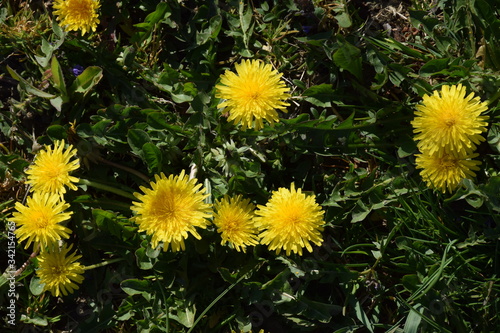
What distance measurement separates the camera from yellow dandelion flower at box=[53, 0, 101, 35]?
302 centimetres

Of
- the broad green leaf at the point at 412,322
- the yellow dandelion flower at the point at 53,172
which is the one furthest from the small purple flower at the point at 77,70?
the broad green leaf at the point at 412,322

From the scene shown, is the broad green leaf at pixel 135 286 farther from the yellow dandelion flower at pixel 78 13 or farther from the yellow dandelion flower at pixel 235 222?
the yellow dandelion flower at pixel 78 13

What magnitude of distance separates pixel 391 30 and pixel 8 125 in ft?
7.28

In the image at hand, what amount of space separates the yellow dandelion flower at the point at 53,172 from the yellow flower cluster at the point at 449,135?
1689 millimetres

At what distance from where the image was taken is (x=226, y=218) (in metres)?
2.63

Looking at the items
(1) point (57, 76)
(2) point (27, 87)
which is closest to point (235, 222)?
(1) point (57, 76)

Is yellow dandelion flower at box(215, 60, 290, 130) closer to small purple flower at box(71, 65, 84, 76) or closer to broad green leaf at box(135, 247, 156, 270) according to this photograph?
broad green leaf at box(135, 247, 156, 270)

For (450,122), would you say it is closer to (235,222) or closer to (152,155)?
(235,222)

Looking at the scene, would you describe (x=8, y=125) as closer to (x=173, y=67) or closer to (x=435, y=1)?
(x=173, y=67)

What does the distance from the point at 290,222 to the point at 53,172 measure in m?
1.21

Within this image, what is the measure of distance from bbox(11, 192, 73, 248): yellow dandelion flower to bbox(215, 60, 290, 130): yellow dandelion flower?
0.96 m

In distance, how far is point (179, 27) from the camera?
313cm

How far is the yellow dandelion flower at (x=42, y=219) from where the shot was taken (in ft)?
8.94

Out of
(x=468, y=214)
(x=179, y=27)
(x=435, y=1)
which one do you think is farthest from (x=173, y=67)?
(x=468, y=214)
